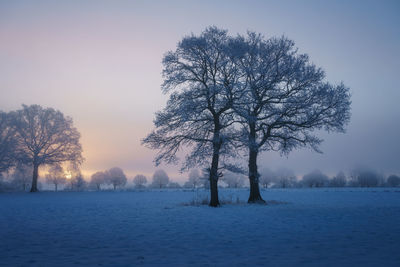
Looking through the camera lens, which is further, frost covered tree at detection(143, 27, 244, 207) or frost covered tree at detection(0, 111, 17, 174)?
frost covered tree at detection(0, 111, 17, 174)

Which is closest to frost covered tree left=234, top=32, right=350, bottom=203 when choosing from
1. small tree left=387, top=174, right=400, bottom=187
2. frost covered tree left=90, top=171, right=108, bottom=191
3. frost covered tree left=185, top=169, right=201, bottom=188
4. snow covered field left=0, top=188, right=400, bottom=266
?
snow covered field left=0, top=188, right=400, bottom=266

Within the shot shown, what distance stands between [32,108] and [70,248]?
1997 inches

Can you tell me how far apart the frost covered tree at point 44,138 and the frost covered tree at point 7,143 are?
1066 millimetres

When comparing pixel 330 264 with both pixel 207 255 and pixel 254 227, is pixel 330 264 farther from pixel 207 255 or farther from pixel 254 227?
pixel 254 227

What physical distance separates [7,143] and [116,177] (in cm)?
7052

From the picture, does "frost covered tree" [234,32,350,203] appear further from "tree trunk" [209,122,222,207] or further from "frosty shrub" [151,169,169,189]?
"frosty shrub" [151,169,169,189]

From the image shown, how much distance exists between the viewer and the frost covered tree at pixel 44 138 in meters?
48.1

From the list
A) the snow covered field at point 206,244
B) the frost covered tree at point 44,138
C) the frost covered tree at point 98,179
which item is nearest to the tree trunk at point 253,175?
the snow covered field at point 206,244

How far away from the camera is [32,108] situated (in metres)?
50.2

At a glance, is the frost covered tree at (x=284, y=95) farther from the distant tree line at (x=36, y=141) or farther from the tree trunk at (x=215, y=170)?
the distant tree line at (x=36, y=141)

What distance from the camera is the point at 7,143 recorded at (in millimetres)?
45781

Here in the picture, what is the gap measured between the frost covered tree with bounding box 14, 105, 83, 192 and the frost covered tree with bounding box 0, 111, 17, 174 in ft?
3.50

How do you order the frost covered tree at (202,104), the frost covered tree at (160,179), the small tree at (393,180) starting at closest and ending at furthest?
1. the frost covered tree at (202,104)
2. the small tree at (393,180)
3. the frost covered tree at (160,179)

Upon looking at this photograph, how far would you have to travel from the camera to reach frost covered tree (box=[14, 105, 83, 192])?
4812 cm
